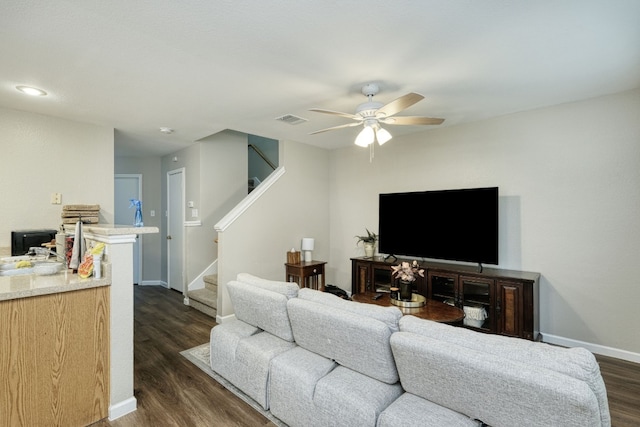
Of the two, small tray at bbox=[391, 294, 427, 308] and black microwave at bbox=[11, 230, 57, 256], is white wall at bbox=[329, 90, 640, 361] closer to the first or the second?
small tray at bbox=[391, 294, 427, 308]

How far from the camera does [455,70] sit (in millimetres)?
2553

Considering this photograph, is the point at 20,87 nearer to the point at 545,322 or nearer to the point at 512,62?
the point at 512,62

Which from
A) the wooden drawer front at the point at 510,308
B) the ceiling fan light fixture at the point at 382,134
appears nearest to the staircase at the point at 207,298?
the ceiling fan light fixture at the point at 382,134

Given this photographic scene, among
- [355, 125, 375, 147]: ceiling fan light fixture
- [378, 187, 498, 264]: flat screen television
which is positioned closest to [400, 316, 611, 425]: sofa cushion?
[355, 125, 375, 147]: ceiling fan light fixture

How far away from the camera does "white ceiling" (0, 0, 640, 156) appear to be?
1805 millimetres

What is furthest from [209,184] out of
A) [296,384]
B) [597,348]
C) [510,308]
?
[597,348]

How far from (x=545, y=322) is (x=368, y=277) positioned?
2064mm

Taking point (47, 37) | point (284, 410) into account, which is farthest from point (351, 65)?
point (284, 410)

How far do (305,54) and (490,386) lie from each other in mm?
2264

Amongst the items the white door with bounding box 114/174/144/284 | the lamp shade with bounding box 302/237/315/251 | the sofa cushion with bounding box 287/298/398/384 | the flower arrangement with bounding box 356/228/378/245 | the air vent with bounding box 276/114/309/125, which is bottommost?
the sofa cushion with bounding box 287/298/398/384

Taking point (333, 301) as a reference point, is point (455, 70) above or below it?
above

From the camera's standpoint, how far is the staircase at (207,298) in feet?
14.4

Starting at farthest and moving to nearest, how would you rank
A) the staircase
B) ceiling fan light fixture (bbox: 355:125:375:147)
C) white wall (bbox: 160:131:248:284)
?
white wall (bbox: 160:131:248:284), the staircase, ceiling fan light fixture (bbox: 355:125:375:147)

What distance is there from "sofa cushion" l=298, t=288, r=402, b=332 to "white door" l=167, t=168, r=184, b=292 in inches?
159
